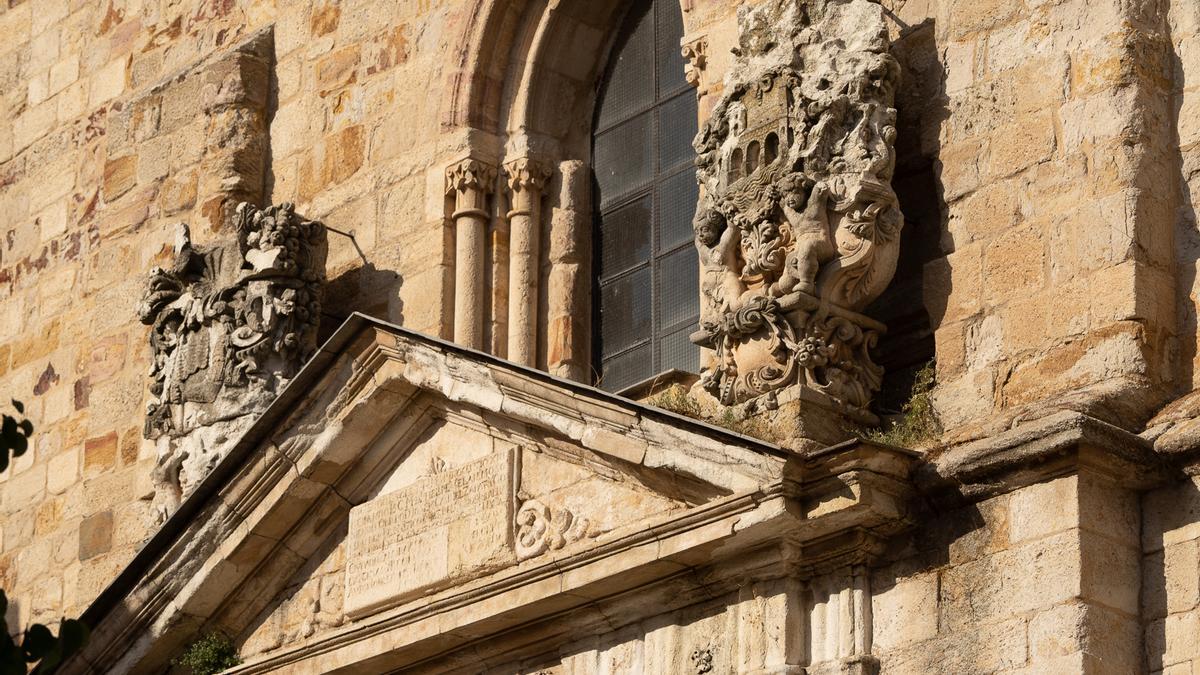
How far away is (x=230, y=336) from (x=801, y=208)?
10.9 ft

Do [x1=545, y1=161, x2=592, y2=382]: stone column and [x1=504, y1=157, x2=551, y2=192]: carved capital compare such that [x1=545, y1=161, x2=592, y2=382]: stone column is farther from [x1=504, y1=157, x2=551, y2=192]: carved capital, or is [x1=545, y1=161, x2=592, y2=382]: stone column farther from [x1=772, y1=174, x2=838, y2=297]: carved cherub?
[x1=772, y1=174, x2=838, y2=297]: carved cherub

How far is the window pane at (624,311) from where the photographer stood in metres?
12.1

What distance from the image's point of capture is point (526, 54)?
1280 centimetres

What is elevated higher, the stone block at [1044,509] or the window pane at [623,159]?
the window pane at [623,159]

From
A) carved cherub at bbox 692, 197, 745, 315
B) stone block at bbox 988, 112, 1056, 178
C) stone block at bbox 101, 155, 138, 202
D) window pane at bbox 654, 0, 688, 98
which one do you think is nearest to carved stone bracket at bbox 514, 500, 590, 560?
carved cherub at bbox 692, 197, 745, 315

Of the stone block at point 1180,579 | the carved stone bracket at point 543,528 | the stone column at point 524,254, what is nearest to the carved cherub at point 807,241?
the carved stone bracket at point 543,528

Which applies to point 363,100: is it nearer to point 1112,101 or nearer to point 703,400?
point 703,400

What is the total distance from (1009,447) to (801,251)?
121 cm

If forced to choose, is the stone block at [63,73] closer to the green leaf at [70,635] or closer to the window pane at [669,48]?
the window pane at [669,48]

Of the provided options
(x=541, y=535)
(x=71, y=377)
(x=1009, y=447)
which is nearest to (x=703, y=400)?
(x=541, y=535)

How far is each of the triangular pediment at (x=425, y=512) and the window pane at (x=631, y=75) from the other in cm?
193

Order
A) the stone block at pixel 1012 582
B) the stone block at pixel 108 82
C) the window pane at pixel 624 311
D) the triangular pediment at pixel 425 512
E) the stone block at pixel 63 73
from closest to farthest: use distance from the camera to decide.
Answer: the stone block at pixel 1012 582 → the triangular pediment at pixel 425 512 → the window pane at pixel 624 311 → the stone block at pixel 108 82 → the stone block at pixel 63 73

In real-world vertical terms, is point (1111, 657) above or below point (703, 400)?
below

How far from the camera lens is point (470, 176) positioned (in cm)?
1257
